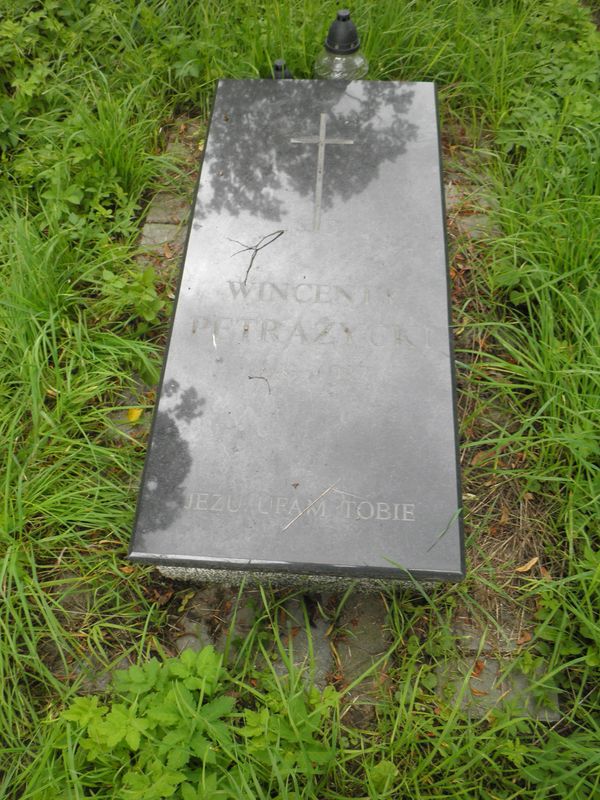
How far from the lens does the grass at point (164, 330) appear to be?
1688 mm

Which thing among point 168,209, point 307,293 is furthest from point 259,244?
point 168,209

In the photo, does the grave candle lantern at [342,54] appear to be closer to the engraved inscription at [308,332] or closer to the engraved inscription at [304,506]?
the engraved inscription at [308,332]

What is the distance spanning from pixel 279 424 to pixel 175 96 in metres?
1.94

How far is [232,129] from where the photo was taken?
2328mm

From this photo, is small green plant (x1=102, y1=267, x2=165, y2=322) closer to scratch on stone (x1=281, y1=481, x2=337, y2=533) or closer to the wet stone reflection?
the wet stone reflection

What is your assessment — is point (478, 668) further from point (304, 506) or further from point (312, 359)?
point (312, 359)

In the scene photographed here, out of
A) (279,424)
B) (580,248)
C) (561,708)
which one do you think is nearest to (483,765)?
(561,708)

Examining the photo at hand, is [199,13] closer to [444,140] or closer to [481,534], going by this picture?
[444,140]

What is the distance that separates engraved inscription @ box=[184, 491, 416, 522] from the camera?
168cm

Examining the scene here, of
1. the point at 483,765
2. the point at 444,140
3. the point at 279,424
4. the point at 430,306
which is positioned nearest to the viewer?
the point at 483,765

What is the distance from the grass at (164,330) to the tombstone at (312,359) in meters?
0.30

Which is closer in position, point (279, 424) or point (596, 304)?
point (279, 424)

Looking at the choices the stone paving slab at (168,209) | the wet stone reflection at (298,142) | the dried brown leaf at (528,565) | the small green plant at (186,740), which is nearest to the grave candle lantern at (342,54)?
the wet stone reflection at (298,142)

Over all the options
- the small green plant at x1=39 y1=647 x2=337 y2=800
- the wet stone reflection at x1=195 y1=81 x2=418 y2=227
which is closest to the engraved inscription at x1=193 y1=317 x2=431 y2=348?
the wet stone reflection at x1=195 y1=81 x2=418 y2=227
